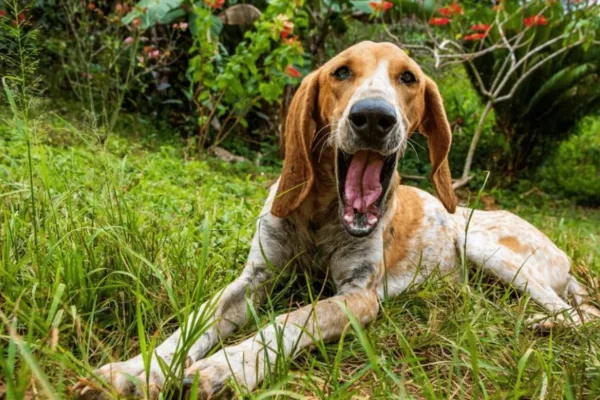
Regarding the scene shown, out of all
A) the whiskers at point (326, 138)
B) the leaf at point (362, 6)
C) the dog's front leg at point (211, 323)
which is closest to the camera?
the dog's front leg at point (211, 323)

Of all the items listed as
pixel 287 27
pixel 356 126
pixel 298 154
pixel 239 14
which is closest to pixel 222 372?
pixel 356 126

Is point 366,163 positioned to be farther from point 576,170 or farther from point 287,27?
point 576,170

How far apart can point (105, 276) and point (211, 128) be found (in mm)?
7167

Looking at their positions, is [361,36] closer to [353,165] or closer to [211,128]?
[211,128]

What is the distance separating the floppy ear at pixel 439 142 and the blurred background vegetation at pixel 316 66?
13.8ft

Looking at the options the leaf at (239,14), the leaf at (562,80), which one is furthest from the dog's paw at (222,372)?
the leaf at (562,80)

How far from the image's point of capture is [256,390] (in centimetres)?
204

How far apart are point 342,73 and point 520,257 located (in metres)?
1.75

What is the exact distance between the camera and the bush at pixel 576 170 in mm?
10445

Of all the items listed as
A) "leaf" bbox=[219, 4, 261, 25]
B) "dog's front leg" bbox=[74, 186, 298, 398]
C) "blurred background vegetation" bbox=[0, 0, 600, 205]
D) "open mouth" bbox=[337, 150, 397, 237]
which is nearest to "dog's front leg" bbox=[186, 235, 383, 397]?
"dog's front leg" bbox=[74, 186, 298, 398]

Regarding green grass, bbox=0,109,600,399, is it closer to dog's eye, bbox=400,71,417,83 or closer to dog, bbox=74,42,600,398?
dog, bbox=74,42,600,398

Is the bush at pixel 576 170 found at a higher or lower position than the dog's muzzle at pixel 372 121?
lower

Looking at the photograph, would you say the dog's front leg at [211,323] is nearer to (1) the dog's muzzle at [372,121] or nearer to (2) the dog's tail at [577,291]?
(1) the dog's muzzle at [372,121]

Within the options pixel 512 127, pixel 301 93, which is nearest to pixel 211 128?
pixel 512 127
